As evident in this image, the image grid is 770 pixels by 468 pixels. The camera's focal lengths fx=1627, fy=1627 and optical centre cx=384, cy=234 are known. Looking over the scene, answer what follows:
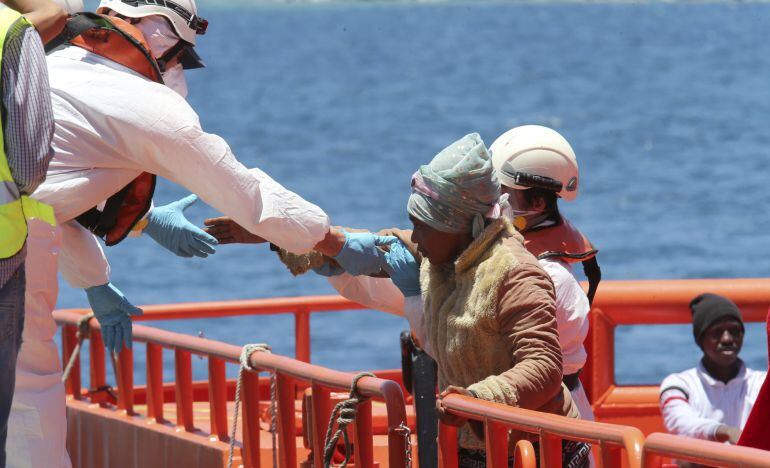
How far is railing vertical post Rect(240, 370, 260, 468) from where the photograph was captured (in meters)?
5.93

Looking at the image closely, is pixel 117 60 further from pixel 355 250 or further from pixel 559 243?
pixel 559 243

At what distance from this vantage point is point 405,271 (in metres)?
5.25

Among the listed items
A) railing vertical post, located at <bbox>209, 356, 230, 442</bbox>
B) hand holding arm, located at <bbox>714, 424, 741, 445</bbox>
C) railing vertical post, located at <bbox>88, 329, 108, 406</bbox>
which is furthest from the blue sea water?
railing vertical post, located at <bbox>209, 356, 230, 442</bbox>

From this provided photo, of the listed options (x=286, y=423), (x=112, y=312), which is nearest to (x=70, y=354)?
(x=112, y=312)

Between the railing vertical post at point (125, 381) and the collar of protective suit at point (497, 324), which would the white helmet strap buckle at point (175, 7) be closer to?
the collar of protective suit at point (497, 324)

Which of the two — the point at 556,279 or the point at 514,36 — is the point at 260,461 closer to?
the point at 556,279

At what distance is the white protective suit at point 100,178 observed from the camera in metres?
5.00

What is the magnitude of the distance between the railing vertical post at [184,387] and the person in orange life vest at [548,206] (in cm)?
169

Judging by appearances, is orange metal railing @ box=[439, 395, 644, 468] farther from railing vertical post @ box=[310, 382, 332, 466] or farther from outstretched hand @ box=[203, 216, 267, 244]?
outstretched hand @ box=[203, 216, 267, 244]

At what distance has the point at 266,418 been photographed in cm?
728

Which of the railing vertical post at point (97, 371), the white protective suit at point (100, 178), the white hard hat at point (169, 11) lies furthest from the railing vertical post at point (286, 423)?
the railing vertical post at point (97, 371)

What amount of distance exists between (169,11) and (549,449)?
223 centimetres

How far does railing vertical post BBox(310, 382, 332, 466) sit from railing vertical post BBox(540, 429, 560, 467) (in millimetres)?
1061

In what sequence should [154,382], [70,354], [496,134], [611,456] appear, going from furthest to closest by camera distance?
[496,134] < [70,354] < [154,382] < [611,456]
